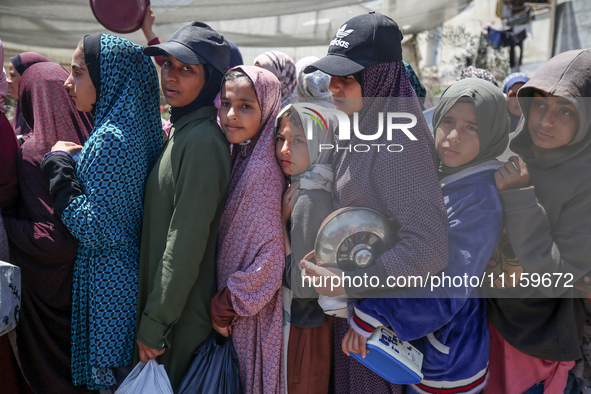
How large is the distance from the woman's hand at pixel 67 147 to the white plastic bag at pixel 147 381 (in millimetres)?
1049

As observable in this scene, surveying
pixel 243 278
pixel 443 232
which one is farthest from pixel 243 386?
pixel 443 232

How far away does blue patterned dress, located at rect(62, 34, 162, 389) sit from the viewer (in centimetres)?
206

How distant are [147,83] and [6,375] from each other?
160 centimetres

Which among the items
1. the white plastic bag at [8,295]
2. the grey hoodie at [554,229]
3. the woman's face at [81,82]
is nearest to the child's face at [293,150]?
the grey hoodie at [554,229]

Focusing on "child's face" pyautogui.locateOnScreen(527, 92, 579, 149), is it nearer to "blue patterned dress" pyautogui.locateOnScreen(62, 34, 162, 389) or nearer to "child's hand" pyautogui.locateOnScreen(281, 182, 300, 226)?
"child's hand" pyautogui.locateOnScreen(281, 182, 300, 226)

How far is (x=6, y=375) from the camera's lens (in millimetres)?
2344

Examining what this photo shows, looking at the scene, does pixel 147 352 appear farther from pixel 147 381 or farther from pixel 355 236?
pixel 355 236

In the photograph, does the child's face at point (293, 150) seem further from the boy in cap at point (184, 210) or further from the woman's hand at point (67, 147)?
the woman's hand at point (67, 147)

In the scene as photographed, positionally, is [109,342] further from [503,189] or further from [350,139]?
[503,189]

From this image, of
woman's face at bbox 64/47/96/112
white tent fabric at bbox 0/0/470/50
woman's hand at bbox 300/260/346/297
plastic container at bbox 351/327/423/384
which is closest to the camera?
plastic container at bbox 351/327/423/384

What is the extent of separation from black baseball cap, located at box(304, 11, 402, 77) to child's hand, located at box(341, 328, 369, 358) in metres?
1.01

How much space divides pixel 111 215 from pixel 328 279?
988 millimetres

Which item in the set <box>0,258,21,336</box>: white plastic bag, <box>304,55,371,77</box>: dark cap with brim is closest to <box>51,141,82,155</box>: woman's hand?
<box>0,258,21,336</box>: white plastic bag

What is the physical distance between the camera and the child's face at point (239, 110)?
2092mm
